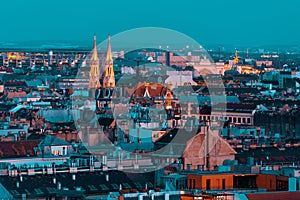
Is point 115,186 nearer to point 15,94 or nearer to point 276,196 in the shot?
point 276,196

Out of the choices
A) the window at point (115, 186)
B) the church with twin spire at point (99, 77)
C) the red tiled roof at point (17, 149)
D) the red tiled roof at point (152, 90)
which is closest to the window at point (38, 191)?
the window at point (115, 186)

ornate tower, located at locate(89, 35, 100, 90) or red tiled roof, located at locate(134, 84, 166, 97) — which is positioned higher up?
ornate tower, located at locate(89, 35, 100, 90)

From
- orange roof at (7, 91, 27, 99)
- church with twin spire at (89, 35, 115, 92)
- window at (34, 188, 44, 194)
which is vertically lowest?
window at (34, 188, 44, 194)

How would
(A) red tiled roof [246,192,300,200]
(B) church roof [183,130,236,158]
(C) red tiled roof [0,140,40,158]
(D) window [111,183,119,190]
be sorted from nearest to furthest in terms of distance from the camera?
(A) red tiled roof [246,192,300,200] → (D) window [111,183,119,190] → (B) church roof [183,130,236,158] → (C) red tiled roof [0,140,40,158]

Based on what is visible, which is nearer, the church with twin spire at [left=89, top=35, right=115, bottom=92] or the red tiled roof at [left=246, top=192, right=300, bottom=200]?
the red tiled roof at [left=246, top=192, right=300, bottom=200]

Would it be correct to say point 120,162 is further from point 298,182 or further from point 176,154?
point 298,182

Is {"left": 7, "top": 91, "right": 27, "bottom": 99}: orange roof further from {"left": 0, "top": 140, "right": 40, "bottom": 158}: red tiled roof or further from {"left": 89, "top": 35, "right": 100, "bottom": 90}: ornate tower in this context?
{"left": 0, "top": 140, "right": 40, "bottom": 158}: red tiled roof

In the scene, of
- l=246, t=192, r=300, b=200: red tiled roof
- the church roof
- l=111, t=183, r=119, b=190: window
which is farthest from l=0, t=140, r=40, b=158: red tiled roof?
l=246, t=192, r=300, b=200: red tiled roof

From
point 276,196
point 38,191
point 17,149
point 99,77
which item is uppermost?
point 99,77

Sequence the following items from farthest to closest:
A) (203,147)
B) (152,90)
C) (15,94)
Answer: (152,90), (15,94), (203,147)

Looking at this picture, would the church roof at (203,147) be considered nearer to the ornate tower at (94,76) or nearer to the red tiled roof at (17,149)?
the red tiled roof at (17,149)

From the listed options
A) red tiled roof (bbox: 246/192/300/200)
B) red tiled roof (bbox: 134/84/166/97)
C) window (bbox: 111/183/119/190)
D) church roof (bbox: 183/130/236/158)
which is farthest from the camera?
red tiled roof (bbox: 134/84/166/97)

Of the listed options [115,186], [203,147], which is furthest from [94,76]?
[115,186]
